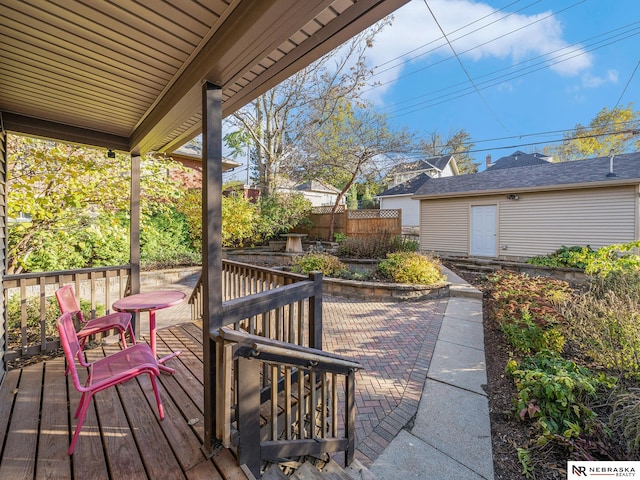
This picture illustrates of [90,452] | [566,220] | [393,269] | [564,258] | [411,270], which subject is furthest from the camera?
[566,220]

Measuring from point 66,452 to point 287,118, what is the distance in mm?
A: 12997

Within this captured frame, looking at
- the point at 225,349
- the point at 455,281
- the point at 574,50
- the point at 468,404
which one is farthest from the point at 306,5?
the point at 574,50

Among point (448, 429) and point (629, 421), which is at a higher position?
point (629, 421)

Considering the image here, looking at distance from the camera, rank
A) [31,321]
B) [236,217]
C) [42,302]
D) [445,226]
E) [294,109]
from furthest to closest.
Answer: [294,109], [445,226], [236,217], [31,321], [42,302]

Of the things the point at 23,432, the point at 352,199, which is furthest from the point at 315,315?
the point at 352,199

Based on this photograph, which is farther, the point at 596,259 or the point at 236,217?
the point at 236,217

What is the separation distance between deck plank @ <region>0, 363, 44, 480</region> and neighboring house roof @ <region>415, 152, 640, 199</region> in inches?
479

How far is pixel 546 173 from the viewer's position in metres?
10.4

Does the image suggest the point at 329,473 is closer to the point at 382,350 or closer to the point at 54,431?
the point at 54,431

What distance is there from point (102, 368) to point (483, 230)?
1196 centimetres

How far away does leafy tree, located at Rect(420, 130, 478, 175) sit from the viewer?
13.5 metres

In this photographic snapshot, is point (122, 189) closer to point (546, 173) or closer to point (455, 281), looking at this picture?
point (455, 281)

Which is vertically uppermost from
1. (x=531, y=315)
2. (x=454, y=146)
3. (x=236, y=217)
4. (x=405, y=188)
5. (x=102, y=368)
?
(x=454, y=146)

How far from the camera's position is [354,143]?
1219cm
